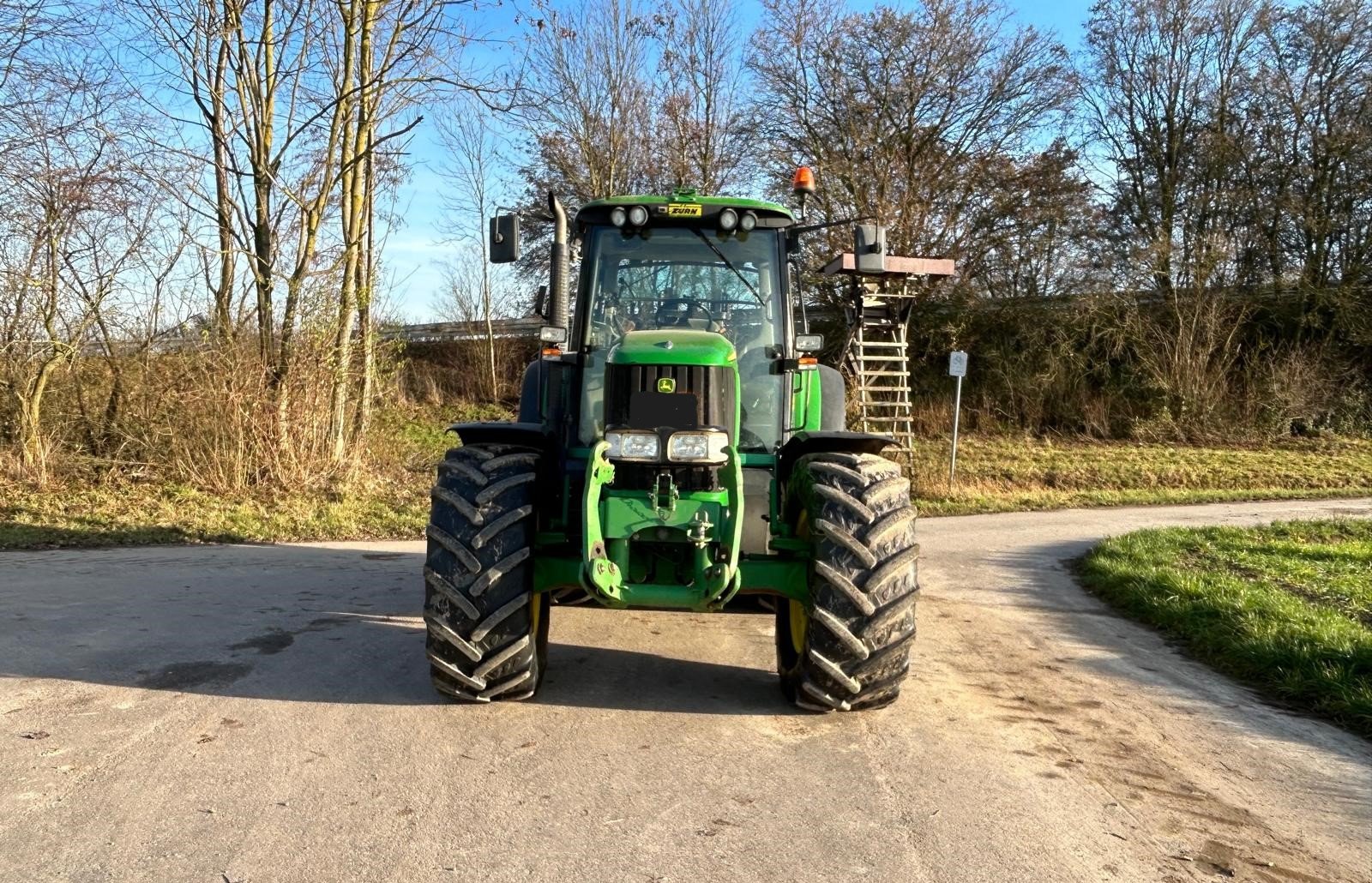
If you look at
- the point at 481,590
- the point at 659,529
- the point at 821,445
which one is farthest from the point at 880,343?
the point at 481,590

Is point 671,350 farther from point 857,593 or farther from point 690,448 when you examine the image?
point 857,593

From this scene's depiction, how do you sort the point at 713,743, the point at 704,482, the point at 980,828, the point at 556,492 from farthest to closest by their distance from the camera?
1. the point at 556,492
2. the point at 704,482
3. the point at 713,743
4. the point at 980,828

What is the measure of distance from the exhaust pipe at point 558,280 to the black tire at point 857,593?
5.63 ft

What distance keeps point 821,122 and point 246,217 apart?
14.7 m

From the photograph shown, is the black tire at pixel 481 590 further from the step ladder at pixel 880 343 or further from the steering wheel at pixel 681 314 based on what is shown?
the step ladder at pixel 880 343

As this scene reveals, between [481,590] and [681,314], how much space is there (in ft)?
6.69

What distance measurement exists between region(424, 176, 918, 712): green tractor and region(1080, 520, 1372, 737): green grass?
253 cm

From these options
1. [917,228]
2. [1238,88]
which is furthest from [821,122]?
[1238,88]

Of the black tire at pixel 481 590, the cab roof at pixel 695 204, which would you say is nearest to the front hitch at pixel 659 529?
the black tire at pixel 481 590

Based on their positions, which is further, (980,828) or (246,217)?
(246,217)

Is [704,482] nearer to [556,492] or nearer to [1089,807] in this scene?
[556,492]

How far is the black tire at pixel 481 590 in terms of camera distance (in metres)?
4.44

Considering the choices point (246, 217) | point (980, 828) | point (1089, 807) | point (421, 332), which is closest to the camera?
point (980, 828)

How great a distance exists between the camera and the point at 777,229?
5.66 metres
